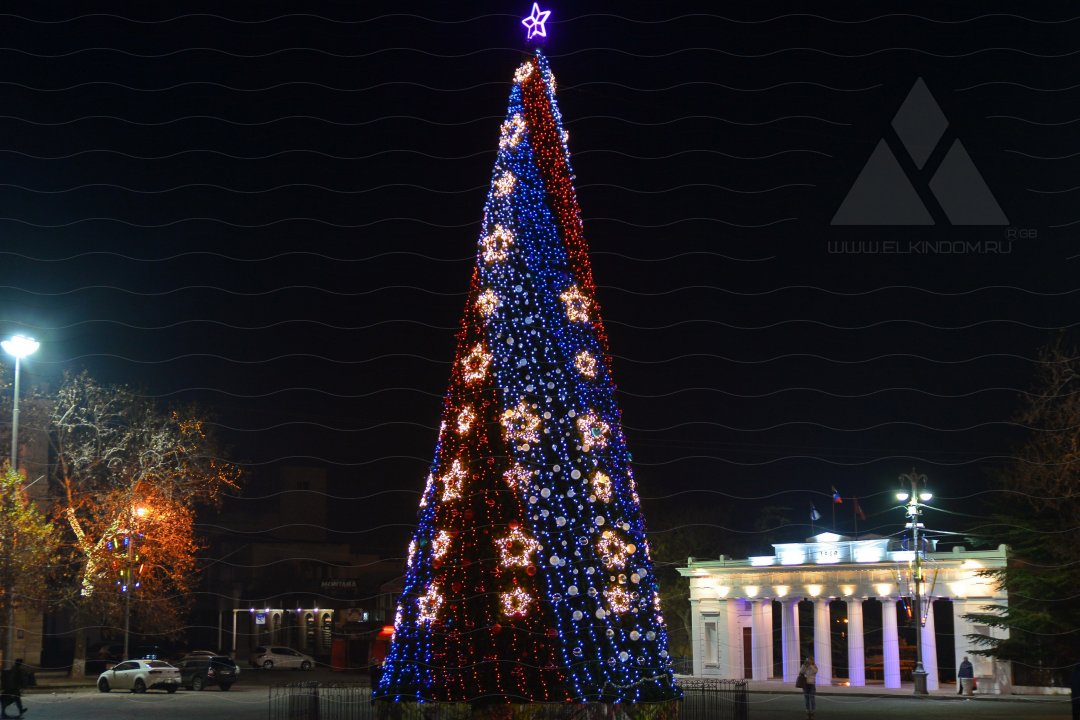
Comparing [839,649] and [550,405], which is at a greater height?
[550,405]

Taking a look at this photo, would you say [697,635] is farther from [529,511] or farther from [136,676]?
[529,511]

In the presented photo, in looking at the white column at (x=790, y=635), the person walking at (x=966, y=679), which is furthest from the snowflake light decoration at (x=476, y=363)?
the white column at (x=790, y=635)

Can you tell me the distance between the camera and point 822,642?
39406 millimetres

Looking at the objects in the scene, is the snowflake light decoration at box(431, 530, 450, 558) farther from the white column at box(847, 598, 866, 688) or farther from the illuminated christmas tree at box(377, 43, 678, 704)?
the white column at box(847, 598, 866, 688)

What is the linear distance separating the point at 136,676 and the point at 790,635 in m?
22.4

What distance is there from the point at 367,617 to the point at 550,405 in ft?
119

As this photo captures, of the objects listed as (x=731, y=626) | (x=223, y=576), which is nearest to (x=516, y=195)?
(x=731, y=626)

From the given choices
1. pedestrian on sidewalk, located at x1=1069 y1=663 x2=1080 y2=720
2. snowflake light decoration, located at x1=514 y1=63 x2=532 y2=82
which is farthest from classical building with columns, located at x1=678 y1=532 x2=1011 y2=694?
snowflake light decoration, located at x1=514 y1=63 x2=532 y2=82

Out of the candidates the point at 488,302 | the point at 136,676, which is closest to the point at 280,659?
the point at 136,676

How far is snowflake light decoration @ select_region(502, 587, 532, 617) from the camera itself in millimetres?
11602

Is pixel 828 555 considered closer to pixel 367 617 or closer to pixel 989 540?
pixel 989 540

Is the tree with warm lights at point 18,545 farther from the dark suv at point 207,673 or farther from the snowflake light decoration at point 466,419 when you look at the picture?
the snowflake light decoration at point 466,419

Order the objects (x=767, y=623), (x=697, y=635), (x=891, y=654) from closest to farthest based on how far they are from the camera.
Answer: (x=891, y=654) → (x=767, y=623) → (x=697, y=635)

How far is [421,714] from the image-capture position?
11.8 m
